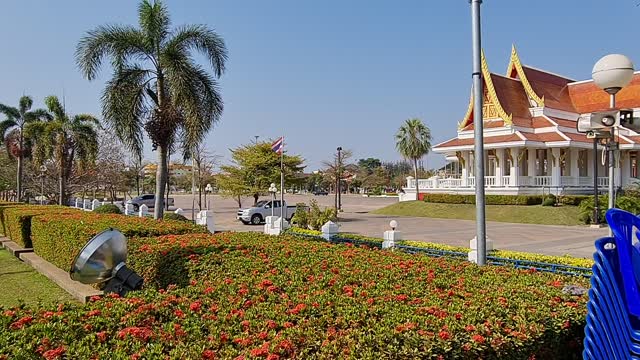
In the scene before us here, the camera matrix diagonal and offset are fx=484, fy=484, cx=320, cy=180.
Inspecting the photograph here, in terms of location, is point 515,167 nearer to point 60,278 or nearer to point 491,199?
point 491,199

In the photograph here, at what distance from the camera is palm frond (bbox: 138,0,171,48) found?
15.5m

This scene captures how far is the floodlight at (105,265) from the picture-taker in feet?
15.8

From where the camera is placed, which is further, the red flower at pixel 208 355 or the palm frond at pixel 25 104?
the palm frond at pixel 25 104

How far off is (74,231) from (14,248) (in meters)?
6.05

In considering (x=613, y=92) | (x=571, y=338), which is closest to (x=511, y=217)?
(x=613, y=92)

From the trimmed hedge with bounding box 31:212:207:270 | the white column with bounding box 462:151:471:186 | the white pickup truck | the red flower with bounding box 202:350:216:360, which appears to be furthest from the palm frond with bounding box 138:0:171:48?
the white column with bounding box 462:151:471:186

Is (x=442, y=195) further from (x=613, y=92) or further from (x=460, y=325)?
(x=460, y=325)

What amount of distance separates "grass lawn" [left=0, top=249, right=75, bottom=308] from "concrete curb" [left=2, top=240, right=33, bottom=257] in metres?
0.94

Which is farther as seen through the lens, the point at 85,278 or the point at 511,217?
the point at 511,217

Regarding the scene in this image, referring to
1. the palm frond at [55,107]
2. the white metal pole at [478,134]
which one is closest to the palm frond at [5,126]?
the palm frond at [55,107]

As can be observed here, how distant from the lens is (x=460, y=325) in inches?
118

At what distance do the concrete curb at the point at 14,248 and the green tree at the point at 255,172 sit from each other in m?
15.0

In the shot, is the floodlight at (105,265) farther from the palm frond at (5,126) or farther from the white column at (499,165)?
the palm frond at (5,126)

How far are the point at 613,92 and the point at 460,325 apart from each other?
13.0 ft
